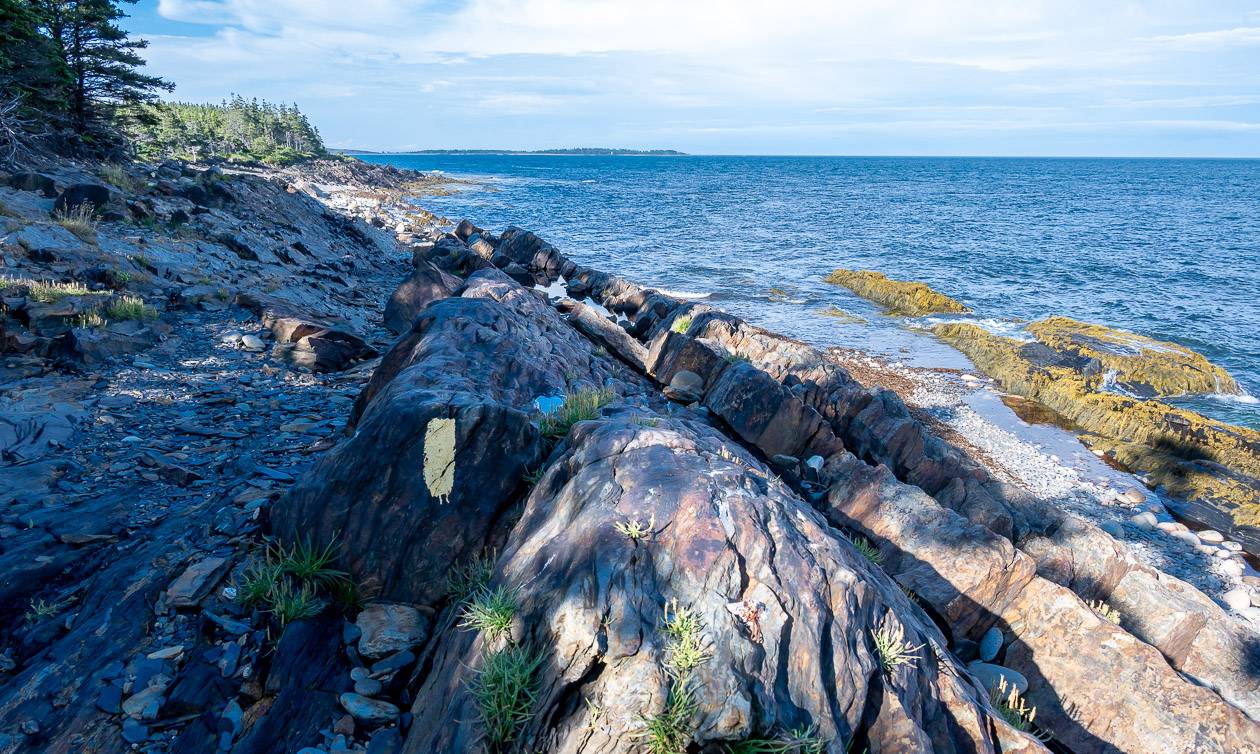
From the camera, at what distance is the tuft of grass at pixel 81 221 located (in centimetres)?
1593

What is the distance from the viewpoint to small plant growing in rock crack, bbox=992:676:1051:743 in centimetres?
592

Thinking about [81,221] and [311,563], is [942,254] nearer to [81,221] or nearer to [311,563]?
[81,221]

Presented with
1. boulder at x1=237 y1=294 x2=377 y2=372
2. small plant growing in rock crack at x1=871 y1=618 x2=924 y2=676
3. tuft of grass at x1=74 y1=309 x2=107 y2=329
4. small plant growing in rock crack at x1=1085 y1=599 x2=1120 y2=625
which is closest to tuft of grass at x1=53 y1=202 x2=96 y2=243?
boulder at x1=237 y1=294 x2=377 y2=372

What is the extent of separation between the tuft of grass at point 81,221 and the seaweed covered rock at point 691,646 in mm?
17860

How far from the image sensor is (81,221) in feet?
54.2

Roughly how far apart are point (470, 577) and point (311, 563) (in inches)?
56.2

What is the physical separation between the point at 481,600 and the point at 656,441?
1956 mm

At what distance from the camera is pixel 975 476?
486 inches

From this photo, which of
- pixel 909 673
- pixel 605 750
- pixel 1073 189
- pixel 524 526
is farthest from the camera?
pixel 1073 189

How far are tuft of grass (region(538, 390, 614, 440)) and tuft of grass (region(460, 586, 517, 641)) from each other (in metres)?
2.22

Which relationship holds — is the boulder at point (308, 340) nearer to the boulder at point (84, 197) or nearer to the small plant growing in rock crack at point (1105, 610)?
the boulder at point (84, 197)

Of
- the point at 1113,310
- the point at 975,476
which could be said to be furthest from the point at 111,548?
the point at 1113,310

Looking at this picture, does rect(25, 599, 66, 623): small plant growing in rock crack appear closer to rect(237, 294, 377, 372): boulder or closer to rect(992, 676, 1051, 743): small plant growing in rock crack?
rect(237, 294, 377, 372): boulder

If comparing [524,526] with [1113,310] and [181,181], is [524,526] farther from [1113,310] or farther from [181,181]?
[1113,310]
